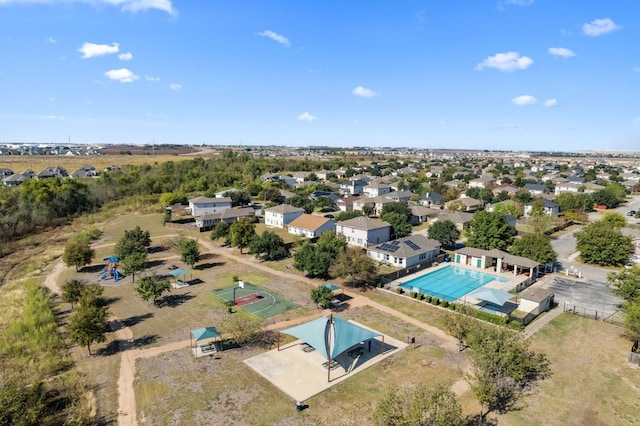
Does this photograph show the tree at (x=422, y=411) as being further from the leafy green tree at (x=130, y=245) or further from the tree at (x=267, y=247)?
the leafy green tree at (x=130, y=245)

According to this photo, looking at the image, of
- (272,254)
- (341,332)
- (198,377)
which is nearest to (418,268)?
(272,254)

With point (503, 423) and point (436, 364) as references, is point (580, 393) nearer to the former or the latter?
point (503, 423)

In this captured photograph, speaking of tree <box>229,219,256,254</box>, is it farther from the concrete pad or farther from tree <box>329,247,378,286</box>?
the concrete pad

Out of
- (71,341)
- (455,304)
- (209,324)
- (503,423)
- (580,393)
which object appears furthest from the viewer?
(455,304)

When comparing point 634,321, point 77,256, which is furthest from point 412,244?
point 77,256

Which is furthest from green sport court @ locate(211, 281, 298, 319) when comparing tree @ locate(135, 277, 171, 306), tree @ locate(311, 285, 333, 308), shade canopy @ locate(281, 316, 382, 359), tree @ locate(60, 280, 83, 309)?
tree @ locate(60, 280, 83, 309)

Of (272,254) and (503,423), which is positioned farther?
(272,254)

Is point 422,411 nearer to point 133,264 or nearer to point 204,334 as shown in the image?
point 204,334
